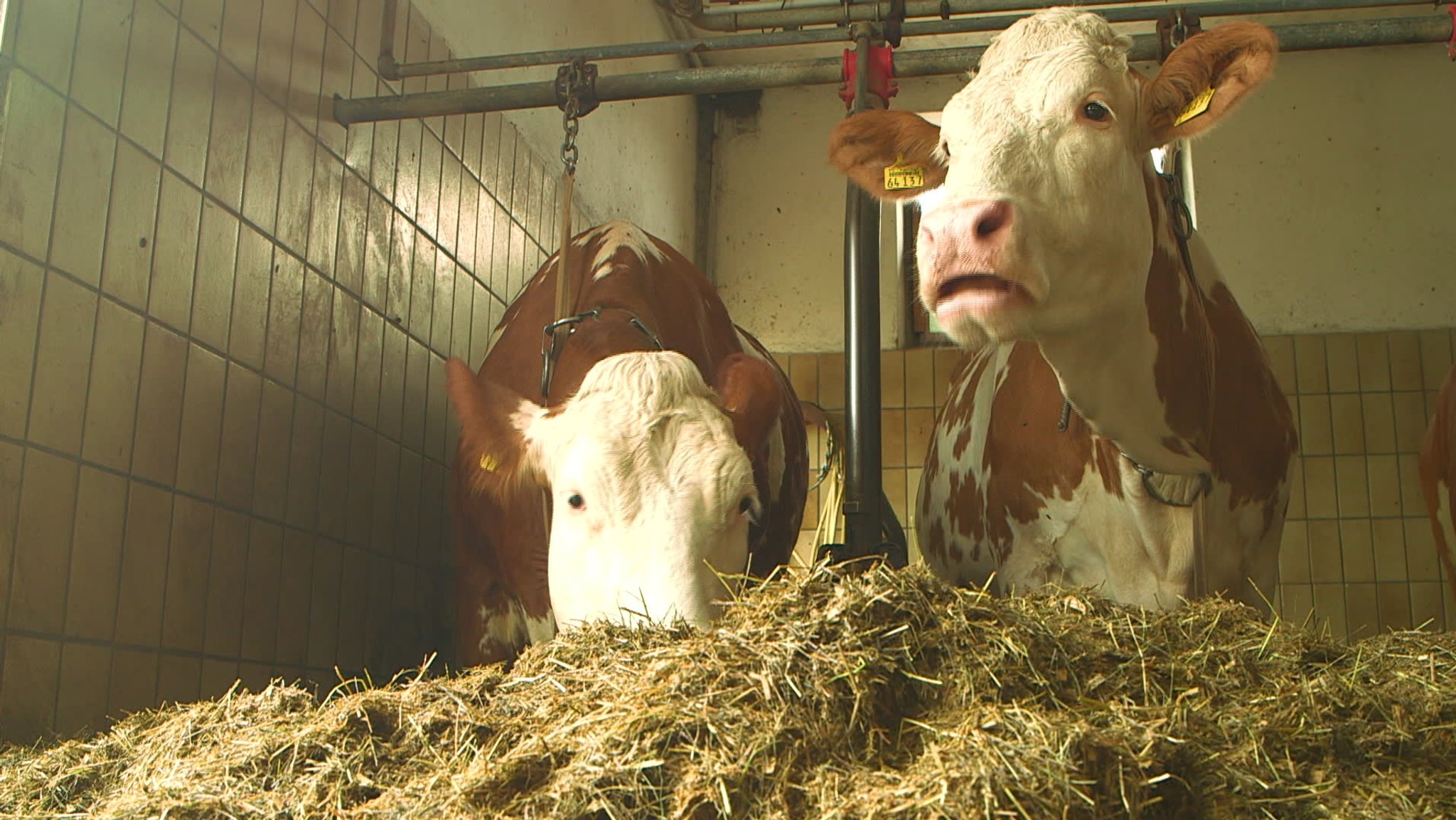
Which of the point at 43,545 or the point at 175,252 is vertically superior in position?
the point at 175,252

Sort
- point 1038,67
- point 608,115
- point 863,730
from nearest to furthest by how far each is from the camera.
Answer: point 863,730, point 1038,67, point 608,115

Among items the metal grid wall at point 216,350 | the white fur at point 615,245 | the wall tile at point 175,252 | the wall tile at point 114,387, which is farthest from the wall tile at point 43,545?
the white fur at point 615,245

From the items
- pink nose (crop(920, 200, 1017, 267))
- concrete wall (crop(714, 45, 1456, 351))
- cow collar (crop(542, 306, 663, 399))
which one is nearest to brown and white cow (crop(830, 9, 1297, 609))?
pink nose (crop(920, 200, 1017, 267))

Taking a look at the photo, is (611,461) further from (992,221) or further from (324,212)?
(324,212)

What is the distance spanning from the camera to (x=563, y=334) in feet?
13.1

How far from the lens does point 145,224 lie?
327 cm

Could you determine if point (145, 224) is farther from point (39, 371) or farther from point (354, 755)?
point (354, 755)

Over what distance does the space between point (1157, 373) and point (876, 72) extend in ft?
4.83

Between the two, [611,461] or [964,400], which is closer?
[611,461]

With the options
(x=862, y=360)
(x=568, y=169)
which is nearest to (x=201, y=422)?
(x=568, y=169)

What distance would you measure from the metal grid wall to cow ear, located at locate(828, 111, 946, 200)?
164 cm

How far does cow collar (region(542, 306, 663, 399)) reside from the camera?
3861 millimetres

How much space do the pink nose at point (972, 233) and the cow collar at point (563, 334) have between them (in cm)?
139

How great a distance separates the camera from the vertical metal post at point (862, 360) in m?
4.07
